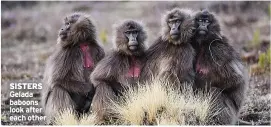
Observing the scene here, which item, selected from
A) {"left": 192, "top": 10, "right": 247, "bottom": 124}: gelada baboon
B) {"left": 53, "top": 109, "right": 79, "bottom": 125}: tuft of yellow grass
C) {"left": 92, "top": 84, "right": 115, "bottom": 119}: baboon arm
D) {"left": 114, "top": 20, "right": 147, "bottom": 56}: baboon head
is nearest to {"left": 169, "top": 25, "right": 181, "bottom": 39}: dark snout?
{"left": 192, "top": 10, "right": 247, "bottom": 124}: gelada baboon

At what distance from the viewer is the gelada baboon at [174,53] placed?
8.61 m

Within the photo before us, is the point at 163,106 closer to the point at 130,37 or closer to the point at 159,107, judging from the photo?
the point at 159,107

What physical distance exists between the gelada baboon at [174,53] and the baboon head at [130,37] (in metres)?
0.18

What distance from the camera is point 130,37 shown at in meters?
8.79

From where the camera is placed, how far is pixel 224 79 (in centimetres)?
868

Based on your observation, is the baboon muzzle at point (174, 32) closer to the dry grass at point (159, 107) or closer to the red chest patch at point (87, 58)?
the dry grass at point (159, 107)

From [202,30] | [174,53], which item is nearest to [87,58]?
[174,53]

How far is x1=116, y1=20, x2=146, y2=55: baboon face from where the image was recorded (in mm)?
8766

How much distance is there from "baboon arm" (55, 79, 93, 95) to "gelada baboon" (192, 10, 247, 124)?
1293mm

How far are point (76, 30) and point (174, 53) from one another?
1251 millimetres

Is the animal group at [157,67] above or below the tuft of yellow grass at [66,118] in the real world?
above

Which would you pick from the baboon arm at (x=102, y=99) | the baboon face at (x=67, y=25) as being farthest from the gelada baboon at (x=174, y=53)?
the baboon face at (x=67, y=25)

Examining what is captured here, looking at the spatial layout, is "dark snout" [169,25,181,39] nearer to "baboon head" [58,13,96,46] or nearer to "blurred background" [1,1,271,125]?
"baboon head" [58,13,96,46]

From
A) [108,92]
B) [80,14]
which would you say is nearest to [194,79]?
[108,92]
